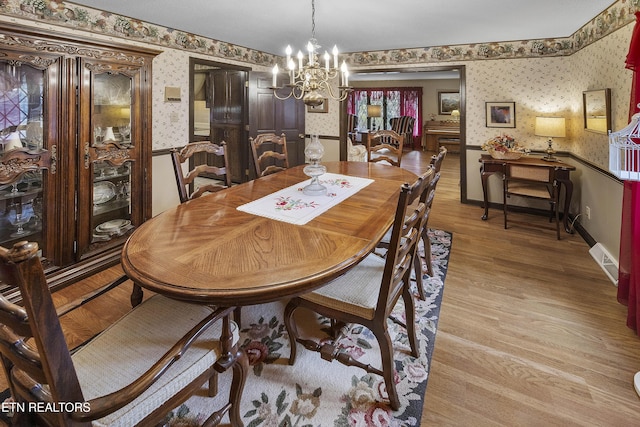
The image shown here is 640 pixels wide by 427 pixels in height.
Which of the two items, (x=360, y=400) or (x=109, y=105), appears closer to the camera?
(x=360, y=400)

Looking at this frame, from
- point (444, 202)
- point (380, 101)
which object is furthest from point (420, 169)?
point (380, 101)

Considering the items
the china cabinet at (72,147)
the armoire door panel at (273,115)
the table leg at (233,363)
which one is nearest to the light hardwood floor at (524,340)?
the china cabinet at (72,147)

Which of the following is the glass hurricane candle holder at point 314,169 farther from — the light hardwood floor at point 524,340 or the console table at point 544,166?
the console table at point 544,166

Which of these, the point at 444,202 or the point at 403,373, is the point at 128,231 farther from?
the point at 444,202

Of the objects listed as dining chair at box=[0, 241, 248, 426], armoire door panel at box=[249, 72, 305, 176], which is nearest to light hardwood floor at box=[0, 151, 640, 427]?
dining chair at box=[0, 241, 248, 426]

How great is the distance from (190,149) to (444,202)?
3827 millimetres

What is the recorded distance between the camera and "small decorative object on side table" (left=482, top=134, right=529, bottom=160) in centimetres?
407

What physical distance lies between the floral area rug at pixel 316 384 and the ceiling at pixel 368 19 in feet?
8.60

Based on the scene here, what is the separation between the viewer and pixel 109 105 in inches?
103

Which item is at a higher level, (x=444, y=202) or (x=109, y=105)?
(x=109, y=105)

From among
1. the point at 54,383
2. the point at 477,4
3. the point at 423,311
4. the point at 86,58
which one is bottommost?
the point at 423,311

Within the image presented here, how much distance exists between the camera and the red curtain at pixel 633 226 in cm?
184

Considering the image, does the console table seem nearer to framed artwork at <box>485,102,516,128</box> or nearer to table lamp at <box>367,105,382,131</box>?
framed artwork at <box>485,102,516,128</box>

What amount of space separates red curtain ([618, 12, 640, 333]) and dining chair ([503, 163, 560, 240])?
1.34m
